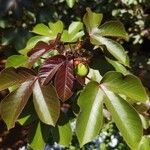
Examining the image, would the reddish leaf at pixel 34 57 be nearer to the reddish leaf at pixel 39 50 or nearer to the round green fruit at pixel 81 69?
the reddish leaf at pixel 39 50

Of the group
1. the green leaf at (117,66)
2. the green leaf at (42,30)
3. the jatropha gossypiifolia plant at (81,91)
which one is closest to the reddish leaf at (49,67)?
the jatropha gossypiifolia plant at (81,91)

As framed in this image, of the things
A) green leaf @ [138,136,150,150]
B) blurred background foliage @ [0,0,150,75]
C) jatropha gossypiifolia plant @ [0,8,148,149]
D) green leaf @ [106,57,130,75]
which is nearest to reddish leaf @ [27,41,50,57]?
jatropha gossypiifolia plant @ [0,8,148,149]

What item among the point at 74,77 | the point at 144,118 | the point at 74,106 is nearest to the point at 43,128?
the point at 74,106

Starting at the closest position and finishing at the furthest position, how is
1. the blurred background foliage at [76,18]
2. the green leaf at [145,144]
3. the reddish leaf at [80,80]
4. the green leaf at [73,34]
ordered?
the reddish leaf at [80,80]
the green leaf at [73,34]
the green leaf at [145,144]
the blurred background foliage at [76,18]

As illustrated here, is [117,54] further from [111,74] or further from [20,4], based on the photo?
[20,4]

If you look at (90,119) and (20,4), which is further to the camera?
(20,4)

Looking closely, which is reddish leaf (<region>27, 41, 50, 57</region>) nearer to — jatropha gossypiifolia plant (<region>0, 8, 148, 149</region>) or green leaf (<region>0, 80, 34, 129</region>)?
jatropha gossypiifolia plant (<region>0, 8, 148, 149</region>)
